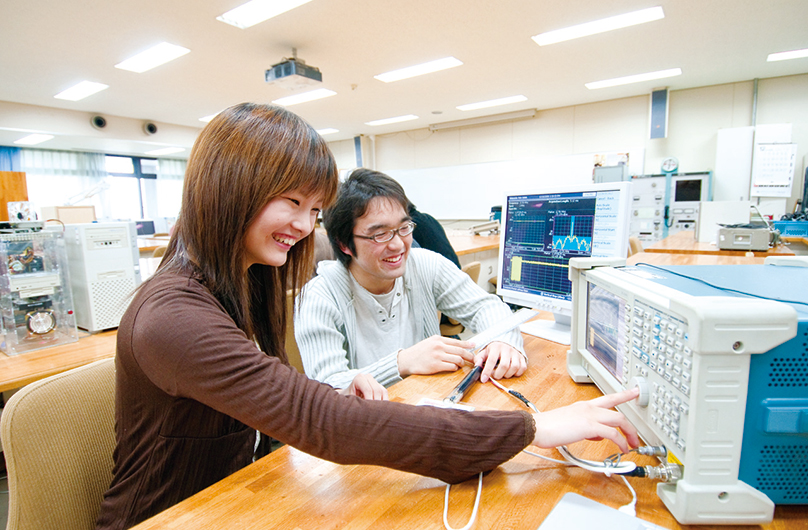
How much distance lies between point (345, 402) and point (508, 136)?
7.81 meters

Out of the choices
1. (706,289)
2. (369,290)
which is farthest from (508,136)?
(706,289)

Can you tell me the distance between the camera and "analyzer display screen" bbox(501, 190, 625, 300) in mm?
1137

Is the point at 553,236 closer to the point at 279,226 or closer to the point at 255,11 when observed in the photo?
the point at 279,226

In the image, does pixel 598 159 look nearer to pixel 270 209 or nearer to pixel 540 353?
pixel 540 353

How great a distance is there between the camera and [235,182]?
0.69m

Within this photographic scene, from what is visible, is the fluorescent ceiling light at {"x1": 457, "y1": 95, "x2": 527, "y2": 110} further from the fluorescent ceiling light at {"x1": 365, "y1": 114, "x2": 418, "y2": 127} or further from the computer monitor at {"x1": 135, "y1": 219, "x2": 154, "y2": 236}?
the computer monitor at {"x1": 135, "y1": 219, "x2": 154, "y2": 236}

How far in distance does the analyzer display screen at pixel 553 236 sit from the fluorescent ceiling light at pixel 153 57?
14.2ft

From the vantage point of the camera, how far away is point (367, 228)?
1236mm

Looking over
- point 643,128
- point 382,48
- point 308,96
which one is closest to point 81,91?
point 308,96

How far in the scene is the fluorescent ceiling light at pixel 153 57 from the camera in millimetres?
4156

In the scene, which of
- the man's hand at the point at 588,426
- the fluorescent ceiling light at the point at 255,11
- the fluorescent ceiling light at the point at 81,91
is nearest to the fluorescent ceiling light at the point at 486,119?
the fluorescent ceiling light at the point at 255,11

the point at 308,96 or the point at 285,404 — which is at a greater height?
the point at 308,96

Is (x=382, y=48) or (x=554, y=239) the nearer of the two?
(x=554, y=239)

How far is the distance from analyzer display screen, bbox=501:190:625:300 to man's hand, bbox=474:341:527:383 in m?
0.31
